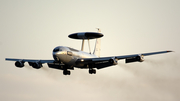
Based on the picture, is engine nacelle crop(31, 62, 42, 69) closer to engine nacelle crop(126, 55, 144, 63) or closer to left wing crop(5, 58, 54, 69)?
left wing crop(5, 58, 54, 69)

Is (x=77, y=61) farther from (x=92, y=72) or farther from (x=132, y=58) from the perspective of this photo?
(x=132, y=58)

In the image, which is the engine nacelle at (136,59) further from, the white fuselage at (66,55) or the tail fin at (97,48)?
the tail fin at (97,48)

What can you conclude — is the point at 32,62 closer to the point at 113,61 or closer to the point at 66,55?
the point at 66,55

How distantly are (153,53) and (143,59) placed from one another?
263cm

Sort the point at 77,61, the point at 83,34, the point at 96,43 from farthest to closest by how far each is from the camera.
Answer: the point at 96,43 < the point at 83,34 < the point at 77,61

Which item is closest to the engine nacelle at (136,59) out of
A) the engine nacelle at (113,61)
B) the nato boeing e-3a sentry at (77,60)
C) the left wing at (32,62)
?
the nato boeing e-3a sentry at (77,60)

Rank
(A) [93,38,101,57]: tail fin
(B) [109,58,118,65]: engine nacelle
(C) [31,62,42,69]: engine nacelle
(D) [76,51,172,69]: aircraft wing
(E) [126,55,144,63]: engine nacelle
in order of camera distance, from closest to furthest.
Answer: (E) [126,55,144,63]: engine nacelle < (D) [76,51,172,69]: aircraft wing < (B) [109,58,118,65]: engine nacelle < (C) [31,62,42,69]: engine nacelle < (A) [93,38,101,57]: tail fin

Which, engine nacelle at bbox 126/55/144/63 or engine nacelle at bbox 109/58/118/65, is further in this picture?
engine nacelle at bbox 109/58/118/65

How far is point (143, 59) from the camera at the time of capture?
71750mm

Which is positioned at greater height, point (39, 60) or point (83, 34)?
point (83, 34)

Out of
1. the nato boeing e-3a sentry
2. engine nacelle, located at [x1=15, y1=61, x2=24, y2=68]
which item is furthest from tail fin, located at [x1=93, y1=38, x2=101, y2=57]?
engine nacelle, located at [x1=15, y1=61, x2=24, y2=68]

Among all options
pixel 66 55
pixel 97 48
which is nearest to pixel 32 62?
pixel 66 55

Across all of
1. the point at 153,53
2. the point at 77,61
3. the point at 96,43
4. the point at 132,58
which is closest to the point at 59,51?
the point at 77,61

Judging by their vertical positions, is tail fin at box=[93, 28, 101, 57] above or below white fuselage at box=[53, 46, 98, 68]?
below
